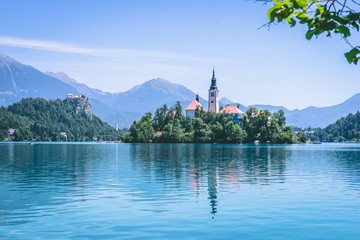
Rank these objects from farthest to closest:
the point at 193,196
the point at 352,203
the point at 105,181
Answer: the point at 105,181 < the point at 193,196 < the point at 352,203

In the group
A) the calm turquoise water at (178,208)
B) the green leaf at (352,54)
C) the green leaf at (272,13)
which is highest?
the green leaf at (272,13)

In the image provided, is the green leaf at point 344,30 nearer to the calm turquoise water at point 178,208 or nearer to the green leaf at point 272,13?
the green leaf at point 272,13

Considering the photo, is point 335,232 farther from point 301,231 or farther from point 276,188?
point 276,188

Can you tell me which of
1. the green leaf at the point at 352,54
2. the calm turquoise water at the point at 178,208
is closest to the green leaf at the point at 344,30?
the green leaf at the point at 352,54

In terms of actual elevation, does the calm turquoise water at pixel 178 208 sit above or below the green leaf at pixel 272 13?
below

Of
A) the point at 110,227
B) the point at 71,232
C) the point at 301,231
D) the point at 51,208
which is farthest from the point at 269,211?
the point at 51,208

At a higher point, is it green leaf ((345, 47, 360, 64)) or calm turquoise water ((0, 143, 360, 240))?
green leaf ((345, 47, 360, 64))

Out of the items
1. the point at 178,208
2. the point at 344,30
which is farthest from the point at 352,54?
the point at 178,208

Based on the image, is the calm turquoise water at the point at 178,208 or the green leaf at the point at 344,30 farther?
the calm turquoise water at the point at 178,208

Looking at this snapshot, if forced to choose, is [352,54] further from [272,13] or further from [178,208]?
[178,208]

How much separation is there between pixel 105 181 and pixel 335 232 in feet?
77.3

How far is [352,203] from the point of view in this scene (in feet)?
81.6

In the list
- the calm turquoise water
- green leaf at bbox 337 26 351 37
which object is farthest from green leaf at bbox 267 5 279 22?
the calm turquoise water

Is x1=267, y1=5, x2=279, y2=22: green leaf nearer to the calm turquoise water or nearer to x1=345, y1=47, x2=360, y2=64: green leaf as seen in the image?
x1=345, y1=47, x2=360, y2=64: green leaf
